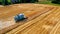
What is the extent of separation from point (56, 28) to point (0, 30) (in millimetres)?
1628

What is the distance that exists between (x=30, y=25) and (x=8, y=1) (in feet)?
16.0

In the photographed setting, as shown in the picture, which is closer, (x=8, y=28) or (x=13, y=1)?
(x=8, y=28)

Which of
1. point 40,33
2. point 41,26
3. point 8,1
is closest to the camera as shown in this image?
point 40,33

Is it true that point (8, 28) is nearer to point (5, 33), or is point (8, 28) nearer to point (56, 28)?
point (5, 33)

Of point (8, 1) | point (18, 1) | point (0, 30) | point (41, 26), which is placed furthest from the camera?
point (18, 1)

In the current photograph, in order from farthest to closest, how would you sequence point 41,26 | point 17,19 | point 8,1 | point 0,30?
point 8,1
point 17,19
point 41,26
point 0,30

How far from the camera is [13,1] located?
860 cm

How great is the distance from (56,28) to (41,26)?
18.1 inches

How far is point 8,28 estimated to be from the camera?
350 cm

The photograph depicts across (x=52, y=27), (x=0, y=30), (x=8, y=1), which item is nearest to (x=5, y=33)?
(x=0, y=30)

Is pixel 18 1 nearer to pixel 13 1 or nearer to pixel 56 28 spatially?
pixel 13 1

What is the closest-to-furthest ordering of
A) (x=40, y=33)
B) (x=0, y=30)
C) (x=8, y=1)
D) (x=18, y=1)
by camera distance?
(x=40, y=33)
(x=0, y=30)
(x=8, y=1)
(x=18, y=1)

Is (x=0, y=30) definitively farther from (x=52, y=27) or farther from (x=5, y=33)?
(x=52, y=27)

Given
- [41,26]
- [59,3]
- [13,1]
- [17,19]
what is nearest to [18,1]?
[13,1]
